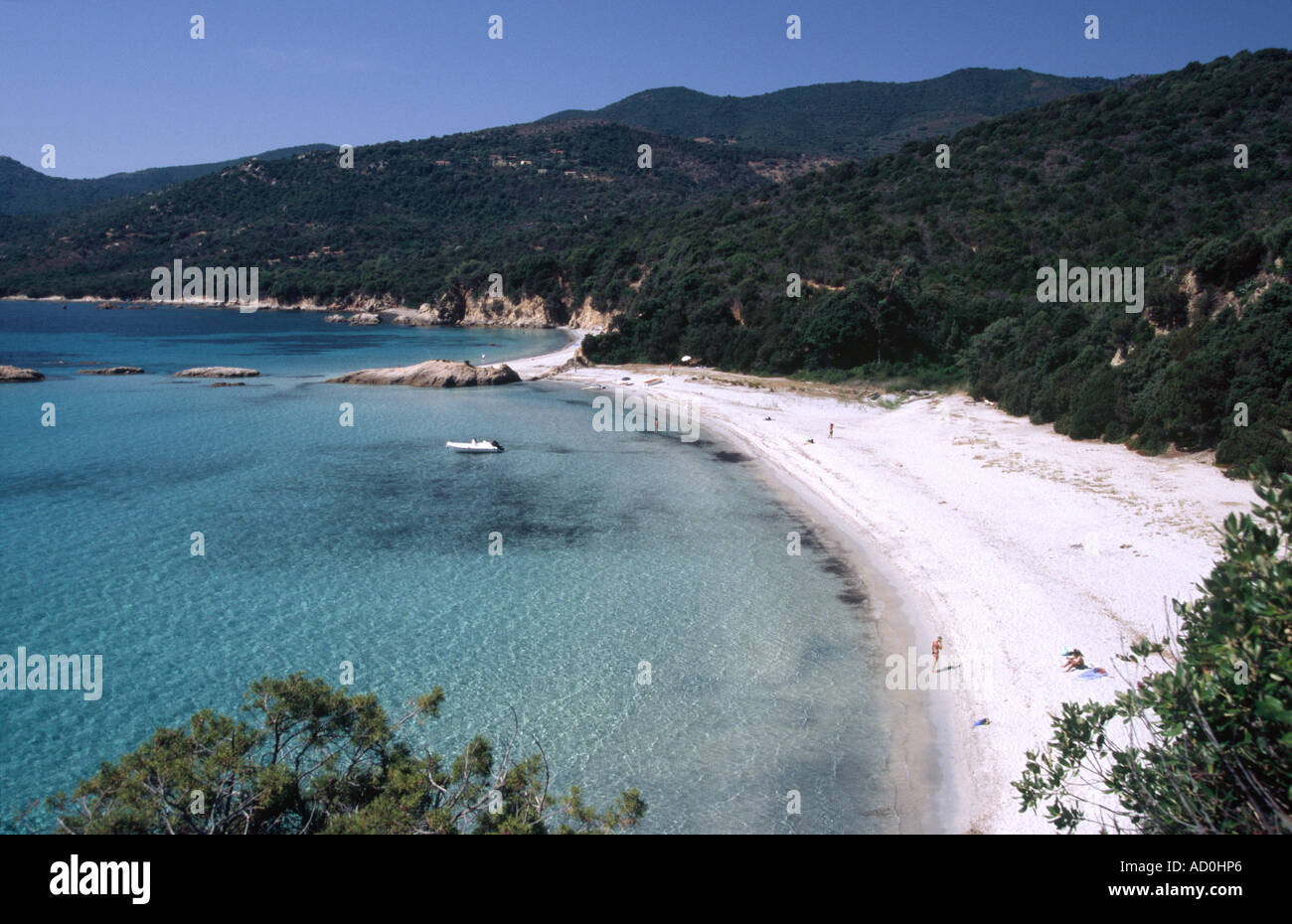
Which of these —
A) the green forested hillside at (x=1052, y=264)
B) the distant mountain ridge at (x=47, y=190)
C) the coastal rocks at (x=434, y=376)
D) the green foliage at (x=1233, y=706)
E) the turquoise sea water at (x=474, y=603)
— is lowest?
the turquoise sea water at (x=474, y=603)

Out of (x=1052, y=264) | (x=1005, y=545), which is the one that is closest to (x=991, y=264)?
(x=1052, y=264)

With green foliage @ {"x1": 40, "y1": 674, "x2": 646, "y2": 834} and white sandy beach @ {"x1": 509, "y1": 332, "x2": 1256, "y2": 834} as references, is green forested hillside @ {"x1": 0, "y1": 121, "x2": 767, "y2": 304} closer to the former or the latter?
white sandy beach @ {"x1": 509, "y1": 332, "x2": 1256, "y2": 834}

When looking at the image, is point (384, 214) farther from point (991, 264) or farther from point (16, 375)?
point (991, 264)

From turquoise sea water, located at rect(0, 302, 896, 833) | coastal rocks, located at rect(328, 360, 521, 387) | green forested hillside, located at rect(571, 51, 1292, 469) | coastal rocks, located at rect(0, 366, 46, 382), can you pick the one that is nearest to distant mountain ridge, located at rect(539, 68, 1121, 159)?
green forested hillside, located at rect(571, 51, 1292, 469)

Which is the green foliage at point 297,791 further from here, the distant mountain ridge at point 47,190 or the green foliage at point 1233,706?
the distant mountain ridge at point 47,190

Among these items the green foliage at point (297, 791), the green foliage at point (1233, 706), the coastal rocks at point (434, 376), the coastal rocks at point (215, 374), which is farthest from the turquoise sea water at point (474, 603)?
the coastal rocks at point (215, 374)
